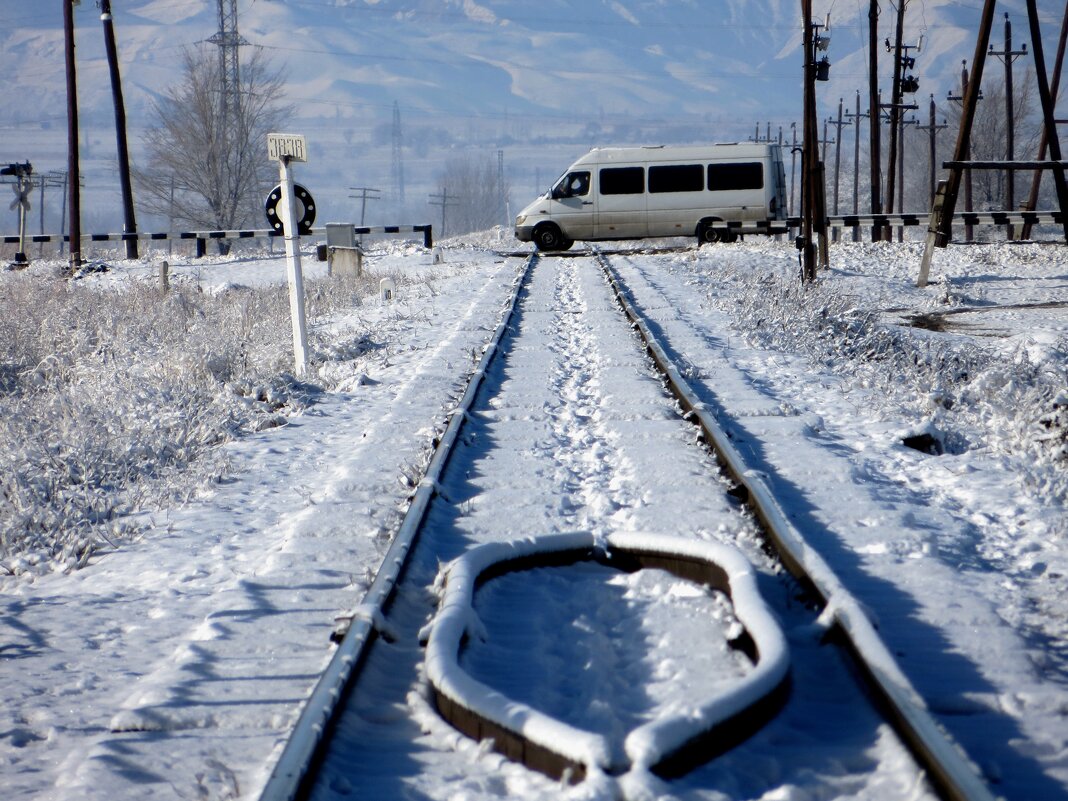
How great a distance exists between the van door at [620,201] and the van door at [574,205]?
252 mm

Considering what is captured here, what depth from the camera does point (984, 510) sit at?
5.18 metres

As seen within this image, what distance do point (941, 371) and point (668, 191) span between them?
1955 cm

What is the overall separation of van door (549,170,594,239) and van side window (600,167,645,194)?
1.33 feet

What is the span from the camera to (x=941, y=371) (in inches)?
368

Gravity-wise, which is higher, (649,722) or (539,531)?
(539,531)

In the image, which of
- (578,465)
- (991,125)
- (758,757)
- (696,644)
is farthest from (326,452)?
(991,125)

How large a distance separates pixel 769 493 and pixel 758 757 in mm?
2332

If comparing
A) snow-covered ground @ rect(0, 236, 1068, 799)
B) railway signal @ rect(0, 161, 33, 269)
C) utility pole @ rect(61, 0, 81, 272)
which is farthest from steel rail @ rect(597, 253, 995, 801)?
utility pole @ rect(61, 0, 81, 272)

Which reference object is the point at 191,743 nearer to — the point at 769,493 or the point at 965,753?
the point at 965,753

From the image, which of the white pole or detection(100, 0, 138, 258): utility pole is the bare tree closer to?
detection(100, 0, 138, 258): utility pole

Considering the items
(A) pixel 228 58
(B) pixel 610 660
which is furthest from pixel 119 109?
(B) pixel 610 660

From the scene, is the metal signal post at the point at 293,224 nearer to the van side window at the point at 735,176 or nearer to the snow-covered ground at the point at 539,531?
the snow-covered ground at the point at 539,531

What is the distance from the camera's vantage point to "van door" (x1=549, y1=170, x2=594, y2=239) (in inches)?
1115

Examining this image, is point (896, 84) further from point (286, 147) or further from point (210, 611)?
point (210, 611)
